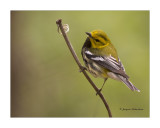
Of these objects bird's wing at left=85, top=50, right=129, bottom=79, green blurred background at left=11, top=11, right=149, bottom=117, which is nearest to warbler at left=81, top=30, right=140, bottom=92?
bird's wing at left=85, top=50, right=129, bottom=79

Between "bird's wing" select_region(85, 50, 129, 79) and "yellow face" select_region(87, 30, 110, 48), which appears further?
"yellow face" select_region(87, 30, 110, 48)

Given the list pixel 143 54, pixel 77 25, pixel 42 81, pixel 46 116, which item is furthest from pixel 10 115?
pixel 143 54

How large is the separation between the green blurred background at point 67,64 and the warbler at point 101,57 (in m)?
0.11

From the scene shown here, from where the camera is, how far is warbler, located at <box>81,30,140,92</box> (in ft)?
9.63

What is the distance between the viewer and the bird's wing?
2.89 meters

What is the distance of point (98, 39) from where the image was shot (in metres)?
3.13

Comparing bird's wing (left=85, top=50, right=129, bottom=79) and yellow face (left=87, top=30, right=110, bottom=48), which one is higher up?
yellow face (left=87, top=30, right=110, bottom=48)

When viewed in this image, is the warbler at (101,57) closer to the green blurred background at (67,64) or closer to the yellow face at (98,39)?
the yellow face at (98,39)

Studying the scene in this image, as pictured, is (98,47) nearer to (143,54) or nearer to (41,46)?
(143,54)

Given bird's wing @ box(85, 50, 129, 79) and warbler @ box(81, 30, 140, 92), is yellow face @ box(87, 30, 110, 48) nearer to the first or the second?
warbler @ box(81, 30, 140, 92)

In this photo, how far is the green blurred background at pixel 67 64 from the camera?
9.68 feet

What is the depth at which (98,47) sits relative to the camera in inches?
127

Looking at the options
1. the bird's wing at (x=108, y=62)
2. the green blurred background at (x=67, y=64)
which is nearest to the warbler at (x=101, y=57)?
the bird's wing at (x=108, y=62)

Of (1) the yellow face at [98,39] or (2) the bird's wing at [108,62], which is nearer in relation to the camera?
(2) the bird's wing at [108,62]
